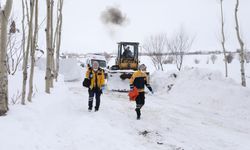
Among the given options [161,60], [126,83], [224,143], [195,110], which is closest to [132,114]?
[195,110]

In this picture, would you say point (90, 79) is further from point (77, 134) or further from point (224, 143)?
point (224, 143)

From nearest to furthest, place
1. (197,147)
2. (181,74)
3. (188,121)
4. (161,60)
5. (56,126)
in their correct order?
(197,147)
(56,126)
(188,121)
(181,74)
(161,60)

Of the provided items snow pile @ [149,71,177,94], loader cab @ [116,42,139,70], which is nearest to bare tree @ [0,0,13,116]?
snow pile @ [149,71,177,94]

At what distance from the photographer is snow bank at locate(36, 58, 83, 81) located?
27094 mm

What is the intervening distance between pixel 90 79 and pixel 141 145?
4.20 meters

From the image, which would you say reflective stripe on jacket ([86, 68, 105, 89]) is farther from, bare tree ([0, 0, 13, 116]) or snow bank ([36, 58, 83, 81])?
snow bank ([36, 58, 83, 81])

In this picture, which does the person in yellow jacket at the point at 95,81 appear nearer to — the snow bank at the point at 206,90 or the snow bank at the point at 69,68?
the snow bank at the point at 206,90

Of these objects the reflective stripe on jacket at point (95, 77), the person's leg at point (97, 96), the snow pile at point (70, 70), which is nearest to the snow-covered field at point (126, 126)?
the person's leg at point (97, 96)

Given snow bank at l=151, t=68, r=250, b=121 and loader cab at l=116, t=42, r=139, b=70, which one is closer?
snow bank at l=151, t=68, r=250, b=121

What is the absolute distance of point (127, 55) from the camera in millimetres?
20094

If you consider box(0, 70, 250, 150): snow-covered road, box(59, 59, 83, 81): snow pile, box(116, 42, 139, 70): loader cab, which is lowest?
box(0, 70, 250, 150): snow-covered road

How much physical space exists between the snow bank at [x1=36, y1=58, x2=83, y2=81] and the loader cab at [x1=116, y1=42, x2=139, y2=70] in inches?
309

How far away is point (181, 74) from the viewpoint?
18688 mm

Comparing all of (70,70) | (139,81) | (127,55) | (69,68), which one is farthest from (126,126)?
(69,68)
